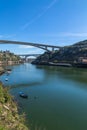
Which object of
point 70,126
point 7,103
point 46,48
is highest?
point 46,48

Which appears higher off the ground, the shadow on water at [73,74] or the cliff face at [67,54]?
the cliff face at [67,54]

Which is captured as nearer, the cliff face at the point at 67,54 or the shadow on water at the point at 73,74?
the shadow on water at the point at 73,74

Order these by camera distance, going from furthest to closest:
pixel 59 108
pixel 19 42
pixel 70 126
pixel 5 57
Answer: pixel 5 57, pixel 19 42, pixel 59 108, pixel 70 126

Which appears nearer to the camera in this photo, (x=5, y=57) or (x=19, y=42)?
(x=19, y=42)

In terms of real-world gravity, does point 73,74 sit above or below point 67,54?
below

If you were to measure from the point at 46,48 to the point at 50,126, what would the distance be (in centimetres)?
11291

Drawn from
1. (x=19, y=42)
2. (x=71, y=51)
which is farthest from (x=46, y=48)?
(x=19, y=42)

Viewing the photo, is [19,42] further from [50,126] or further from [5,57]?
[50,126]

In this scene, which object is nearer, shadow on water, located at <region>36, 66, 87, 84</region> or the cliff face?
shadow on water, located at <region>36, 66, 87, 84</region>

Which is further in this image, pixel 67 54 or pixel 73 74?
pixel 67 54

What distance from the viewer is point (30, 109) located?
18484 millimetres

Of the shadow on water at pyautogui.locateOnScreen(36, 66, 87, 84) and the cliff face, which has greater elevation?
the cliff face

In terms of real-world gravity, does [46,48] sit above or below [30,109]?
above

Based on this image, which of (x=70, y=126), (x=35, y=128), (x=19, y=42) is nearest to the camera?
(x=35, y=128)
